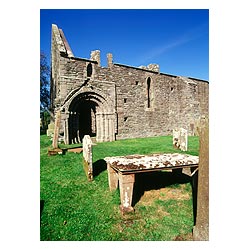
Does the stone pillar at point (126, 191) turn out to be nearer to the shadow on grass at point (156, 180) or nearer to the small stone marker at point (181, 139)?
the shadow on grass at point (156, 180)

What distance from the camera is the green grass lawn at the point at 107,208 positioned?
2562 millimetres

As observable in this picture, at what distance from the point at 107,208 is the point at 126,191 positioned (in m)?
0.43

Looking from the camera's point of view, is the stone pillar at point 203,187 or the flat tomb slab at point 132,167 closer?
the stone pillar at point 203,187

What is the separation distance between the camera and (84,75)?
32.1ft

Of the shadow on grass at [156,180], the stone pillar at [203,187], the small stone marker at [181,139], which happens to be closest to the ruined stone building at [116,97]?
the small stone marker at [181,139]

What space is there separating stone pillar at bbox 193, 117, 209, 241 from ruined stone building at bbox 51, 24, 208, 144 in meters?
7.45

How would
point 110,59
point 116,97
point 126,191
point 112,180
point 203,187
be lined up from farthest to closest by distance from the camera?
point 116,97 < point 110,59 < point 112,180 < point 126,191 < point 203,187

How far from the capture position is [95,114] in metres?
10.9

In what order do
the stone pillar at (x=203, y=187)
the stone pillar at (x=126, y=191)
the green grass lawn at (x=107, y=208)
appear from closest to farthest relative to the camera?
the stone pillar at (x=203, y=187)
the green grass lawn at (x=107, y=208)
the stone pillar at (x=126, y=191)

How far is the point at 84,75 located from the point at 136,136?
4513 millimetres

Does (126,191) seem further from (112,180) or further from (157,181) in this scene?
(157,181)

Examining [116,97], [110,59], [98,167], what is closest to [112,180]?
[98,167]

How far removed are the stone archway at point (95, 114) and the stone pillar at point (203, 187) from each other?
7.43 metres
